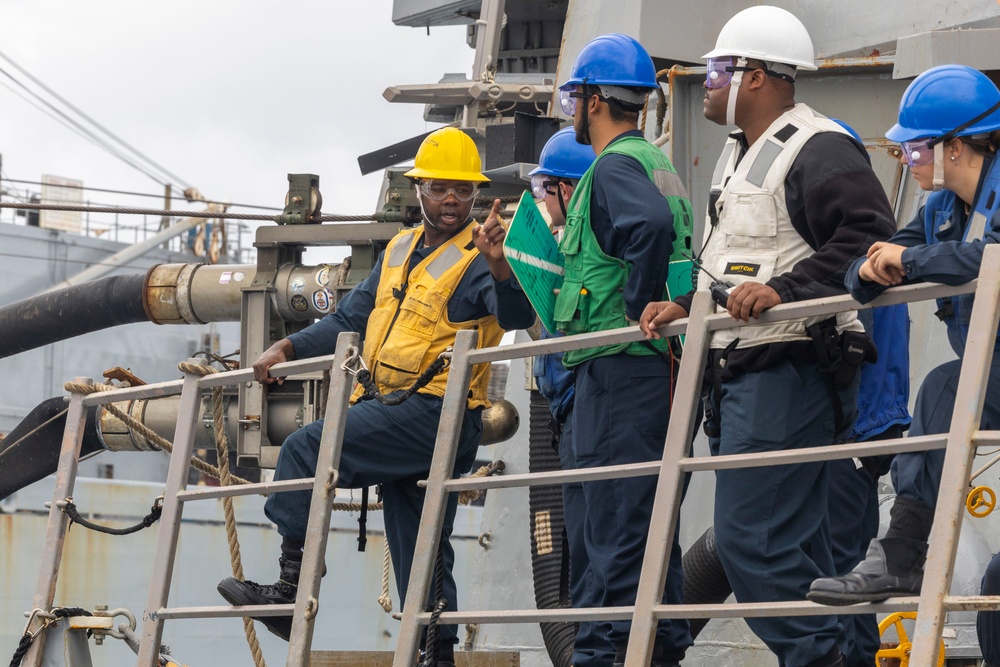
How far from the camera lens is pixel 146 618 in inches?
185

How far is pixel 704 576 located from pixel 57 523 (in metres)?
2.42

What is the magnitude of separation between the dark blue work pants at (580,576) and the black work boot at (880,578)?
3.16ft

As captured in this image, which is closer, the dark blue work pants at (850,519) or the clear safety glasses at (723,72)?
the clear safety glasses at (723,72)

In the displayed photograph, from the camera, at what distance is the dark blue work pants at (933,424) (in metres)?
3.13

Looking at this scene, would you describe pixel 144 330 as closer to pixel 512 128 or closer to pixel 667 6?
pixel 512 128

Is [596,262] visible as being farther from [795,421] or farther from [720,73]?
[795,421]

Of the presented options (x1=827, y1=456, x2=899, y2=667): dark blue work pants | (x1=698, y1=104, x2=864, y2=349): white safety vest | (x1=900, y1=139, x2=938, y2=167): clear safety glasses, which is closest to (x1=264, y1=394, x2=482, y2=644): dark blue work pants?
(x1=827, y1=456, x2=899, y2=667): dark blue work pants

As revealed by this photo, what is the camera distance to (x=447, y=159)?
4.89m

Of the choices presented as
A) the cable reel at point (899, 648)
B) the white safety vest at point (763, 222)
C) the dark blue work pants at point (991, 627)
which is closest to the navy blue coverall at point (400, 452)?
the white safety vest at point (763, 222)

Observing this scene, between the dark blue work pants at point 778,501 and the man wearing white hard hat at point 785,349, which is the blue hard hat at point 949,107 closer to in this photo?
the man wearing white hard hat at point 785,349

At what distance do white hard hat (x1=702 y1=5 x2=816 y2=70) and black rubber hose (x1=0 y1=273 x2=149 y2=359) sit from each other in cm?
546

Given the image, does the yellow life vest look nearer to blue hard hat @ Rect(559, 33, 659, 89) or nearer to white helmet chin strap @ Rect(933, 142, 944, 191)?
blue hard hat @ Rect(559, 33, 659, 89)

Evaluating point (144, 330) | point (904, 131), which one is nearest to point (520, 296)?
point (904, 131)

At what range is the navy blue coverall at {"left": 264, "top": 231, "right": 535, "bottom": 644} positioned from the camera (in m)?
4.57
